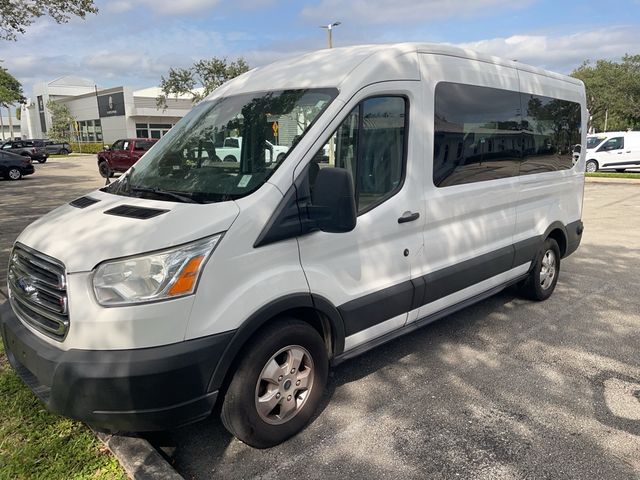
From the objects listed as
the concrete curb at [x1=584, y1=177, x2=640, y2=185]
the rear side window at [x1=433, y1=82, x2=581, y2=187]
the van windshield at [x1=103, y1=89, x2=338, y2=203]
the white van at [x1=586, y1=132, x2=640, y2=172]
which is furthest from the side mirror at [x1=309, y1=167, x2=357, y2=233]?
the white van at [x1=586, y1=132, x2=640, y2=172]

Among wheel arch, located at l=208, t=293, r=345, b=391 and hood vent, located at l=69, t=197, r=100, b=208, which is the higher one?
hood vent, located at l=69, t=197, r=100, b=208

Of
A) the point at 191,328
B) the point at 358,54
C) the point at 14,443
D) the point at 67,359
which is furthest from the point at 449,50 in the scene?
the point at 14,443

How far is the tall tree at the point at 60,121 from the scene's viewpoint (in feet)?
209

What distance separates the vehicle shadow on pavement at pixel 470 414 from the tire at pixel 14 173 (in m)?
23.5

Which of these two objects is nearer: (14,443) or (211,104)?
(14,443)

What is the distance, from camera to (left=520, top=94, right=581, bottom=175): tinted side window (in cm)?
488

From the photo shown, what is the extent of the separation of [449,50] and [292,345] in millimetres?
2539

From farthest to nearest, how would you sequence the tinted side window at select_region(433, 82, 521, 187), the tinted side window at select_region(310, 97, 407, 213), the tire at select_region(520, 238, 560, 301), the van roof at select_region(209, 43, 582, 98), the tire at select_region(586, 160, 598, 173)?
the tire at select_region(586, 160, 598, 173), the tire at select_region(520, 238, 560, 301), the tinted side window at select_region(433, 82, 521, 187), the van roof at select_region(209, 43, 582, 98), the tinted side window at select_region(310, 97, 407, 213)

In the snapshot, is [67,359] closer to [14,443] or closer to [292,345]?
[14,443]

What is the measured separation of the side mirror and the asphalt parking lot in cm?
132

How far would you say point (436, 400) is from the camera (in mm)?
3506

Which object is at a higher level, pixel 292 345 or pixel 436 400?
pixel 292 345

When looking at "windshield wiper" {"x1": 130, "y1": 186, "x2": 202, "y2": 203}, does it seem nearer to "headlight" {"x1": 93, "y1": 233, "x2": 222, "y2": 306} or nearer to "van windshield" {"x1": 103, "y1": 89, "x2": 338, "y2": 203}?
"van windshield" {"x1": 103, "y1": 89, "x2": 338, "y2": 203}

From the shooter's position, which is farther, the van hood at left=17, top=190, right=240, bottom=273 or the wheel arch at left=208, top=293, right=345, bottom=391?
the wheel arch at left=208, top=293, right=345, bottom=391
